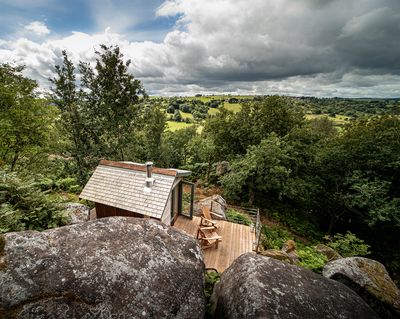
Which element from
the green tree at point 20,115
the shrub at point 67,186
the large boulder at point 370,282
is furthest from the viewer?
the shrub at point 67,186

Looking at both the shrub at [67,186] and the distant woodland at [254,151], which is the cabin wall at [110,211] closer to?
the distant woodland at [254,151]

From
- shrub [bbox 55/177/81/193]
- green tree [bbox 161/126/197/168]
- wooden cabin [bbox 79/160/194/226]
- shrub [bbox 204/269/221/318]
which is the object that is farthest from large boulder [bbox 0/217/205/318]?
green tree [bbox 161/126/197/168]

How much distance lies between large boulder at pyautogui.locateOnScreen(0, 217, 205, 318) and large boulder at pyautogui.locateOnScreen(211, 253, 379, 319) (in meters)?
0.61

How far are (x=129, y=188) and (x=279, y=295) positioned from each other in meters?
8.91

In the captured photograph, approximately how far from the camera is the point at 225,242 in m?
11.2

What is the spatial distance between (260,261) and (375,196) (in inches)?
687

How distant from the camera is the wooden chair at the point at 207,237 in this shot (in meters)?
10.3

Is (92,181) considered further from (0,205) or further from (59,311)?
(59,311)

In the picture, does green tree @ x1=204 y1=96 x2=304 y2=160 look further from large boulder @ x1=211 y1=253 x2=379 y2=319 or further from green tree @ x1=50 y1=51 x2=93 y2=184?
large boulder @ x1=211 y1=253 x2=379 y2=319

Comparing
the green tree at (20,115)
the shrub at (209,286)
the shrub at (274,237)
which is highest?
the green tree at (20,115)

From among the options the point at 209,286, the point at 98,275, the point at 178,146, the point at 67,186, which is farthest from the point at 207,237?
the point at 178,146

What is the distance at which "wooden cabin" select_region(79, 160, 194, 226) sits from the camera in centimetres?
978

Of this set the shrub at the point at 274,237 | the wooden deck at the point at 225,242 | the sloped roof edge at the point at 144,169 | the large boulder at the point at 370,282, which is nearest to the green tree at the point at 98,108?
the sloped roof edge at the point at 144,169

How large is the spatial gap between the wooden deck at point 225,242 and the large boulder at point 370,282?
17.3 ft
